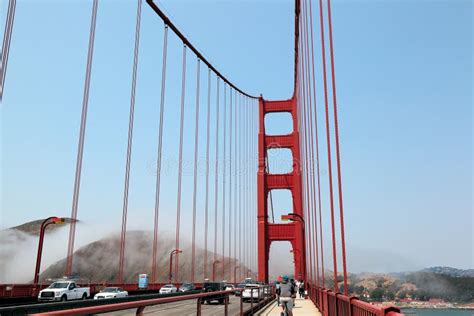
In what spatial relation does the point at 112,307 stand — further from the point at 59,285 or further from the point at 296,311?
the point at 59,285

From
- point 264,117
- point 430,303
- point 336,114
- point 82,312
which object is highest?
point 264,117

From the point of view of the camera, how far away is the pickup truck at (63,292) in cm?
2008

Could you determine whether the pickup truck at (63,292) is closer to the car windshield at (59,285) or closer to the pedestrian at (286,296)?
the car windshield at (59,285)

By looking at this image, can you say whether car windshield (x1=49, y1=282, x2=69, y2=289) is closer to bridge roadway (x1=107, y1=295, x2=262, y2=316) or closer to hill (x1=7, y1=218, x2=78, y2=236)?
bridge roadway (x1=107, y1=295, x2=262, y2=316)

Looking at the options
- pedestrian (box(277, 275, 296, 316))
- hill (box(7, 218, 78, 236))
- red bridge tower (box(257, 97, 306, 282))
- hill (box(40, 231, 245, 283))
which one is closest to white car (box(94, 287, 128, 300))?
pedestrian (box(277, 275, 296, 316))

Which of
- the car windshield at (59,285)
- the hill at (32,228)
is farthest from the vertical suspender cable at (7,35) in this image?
the hill at (32,228)

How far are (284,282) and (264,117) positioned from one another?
108 ft

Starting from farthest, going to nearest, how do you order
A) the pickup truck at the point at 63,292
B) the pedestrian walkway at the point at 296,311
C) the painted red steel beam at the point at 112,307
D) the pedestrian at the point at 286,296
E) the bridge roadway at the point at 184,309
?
the pickup truck at the point at 63,292 < the pedestrian walkway at the point at 296,311 < the pedestrian at the point at 286,296 < the bridge roadway at the point at 184,309 < the painted red steel beam at the point at 112,307

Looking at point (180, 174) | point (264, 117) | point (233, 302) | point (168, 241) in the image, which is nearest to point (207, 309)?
point (233, 302)

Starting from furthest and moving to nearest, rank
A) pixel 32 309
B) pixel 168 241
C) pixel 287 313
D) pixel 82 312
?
1. pixel 168 241
2. pixel 287 313
3. pixel 32 309
4. pixel 82 312

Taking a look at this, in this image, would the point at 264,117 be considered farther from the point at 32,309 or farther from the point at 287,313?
the point at 32,309

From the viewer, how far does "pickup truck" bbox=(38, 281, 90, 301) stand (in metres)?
20.1

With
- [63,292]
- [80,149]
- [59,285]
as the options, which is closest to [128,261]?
[59,285]

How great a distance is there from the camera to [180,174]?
26.0 meters
